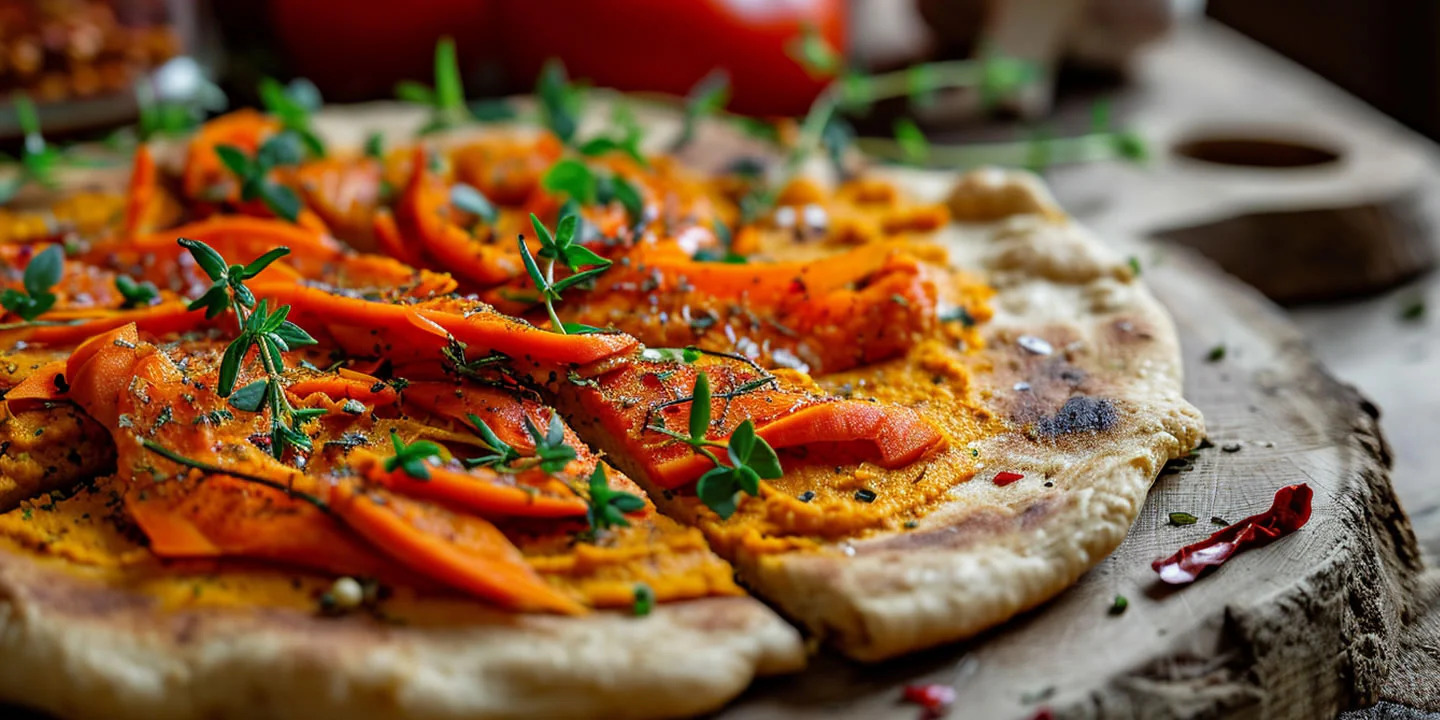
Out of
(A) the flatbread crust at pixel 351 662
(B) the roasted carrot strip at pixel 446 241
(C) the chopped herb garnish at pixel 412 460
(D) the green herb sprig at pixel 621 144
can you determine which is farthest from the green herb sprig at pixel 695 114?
(A) the flatbread crust at pixel 351 662

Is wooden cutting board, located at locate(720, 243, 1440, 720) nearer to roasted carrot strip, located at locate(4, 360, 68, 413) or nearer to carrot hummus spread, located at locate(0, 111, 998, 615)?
carrot hummus spread, located at locate(0, 111, 998, 615)

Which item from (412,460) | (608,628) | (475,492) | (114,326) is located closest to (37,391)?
(114,326)

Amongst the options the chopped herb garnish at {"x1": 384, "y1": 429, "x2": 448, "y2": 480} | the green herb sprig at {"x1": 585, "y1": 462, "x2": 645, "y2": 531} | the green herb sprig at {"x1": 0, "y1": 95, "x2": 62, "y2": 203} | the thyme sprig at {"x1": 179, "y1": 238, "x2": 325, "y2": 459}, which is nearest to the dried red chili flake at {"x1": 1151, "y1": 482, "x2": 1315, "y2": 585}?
the green herb sprig at {"x1": 585, "y1": 462, "x2": 645, "y2": 531}

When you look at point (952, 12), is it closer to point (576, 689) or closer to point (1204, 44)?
point (1204, 44)

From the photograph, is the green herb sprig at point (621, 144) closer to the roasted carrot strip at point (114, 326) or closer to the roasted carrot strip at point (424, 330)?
the roasted carrot strip at point (424, 330)

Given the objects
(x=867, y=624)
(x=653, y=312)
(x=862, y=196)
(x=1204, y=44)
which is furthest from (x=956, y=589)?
(x=1204, y=44)

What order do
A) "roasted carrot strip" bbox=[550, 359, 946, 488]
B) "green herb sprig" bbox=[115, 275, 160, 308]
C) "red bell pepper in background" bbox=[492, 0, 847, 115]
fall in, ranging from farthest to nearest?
1. "red bell pepper in background" bbox=[492, 0, 847, 115]
2. "green herb sprig" bbox=[115, 275, 160, 308]
3. "roasted carrot strip" bbox=[550, 359, 946, 488]
